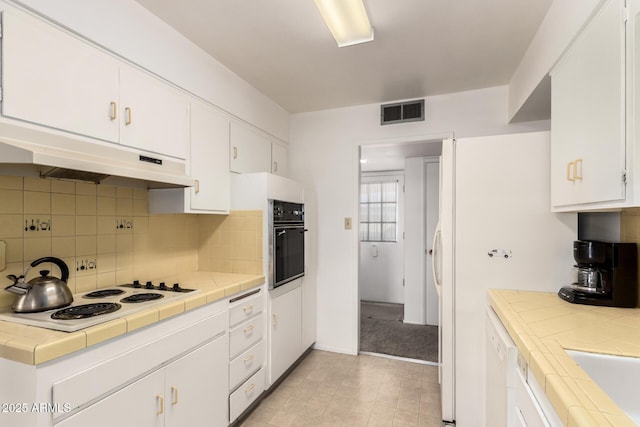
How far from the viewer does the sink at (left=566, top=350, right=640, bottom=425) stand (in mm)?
998

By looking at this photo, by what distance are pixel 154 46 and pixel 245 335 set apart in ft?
6.18

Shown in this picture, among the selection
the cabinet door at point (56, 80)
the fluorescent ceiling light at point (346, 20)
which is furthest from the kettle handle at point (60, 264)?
the fluorescent ceiling light at point (346, 20)

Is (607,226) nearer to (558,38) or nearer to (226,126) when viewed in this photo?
(558,38)

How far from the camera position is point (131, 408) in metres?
1.31

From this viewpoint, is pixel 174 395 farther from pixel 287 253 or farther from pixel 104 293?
pixel 287 253

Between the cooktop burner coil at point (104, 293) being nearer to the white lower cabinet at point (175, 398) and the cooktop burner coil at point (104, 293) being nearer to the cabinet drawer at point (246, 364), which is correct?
the white lower cabinet at point (175, 398)

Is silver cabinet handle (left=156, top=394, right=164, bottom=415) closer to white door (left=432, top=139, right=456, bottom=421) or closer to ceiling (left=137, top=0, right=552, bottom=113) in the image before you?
white door (left=432, top=139, right=456, bottom=421)

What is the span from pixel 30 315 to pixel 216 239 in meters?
1.28

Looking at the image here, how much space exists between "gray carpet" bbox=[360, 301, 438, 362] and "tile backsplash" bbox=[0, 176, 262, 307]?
5.88ft

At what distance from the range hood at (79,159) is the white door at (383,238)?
384cm

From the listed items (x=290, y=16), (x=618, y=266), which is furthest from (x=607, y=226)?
(x=290, y=16)

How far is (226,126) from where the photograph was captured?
243 cm

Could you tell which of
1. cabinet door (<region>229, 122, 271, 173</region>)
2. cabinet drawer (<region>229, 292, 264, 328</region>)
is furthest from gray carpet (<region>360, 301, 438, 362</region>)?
cabinet door (<region>229, 122, 271, 173</region>)

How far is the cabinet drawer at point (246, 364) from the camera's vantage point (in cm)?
197
